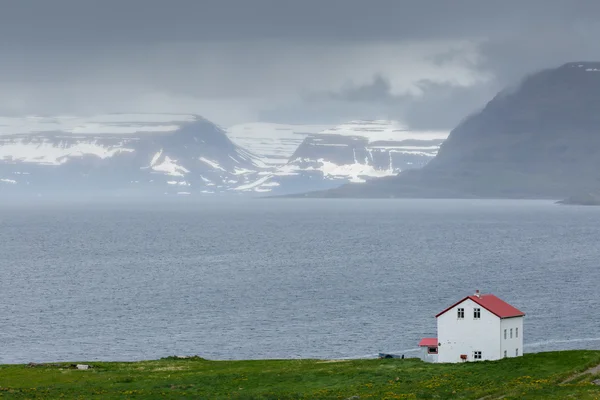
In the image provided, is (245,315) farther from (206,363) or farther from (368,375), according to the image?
(368,375)

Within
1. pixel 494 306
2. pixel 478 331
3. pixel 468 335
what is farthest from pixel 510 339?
pixel 468 335

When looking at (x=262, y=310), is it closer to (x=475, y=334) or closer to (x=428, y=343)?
(x=428, y=343)

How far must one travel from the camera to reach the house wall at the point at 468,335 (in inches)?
3140

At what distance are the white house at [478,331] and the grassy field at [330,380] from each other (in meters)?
2.75

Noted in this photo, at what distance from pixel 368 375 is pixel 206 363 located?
1902 cm

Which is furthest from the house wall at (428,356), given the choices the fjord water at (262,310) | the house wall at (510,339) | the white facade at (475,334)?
the fjord water at (262,310)

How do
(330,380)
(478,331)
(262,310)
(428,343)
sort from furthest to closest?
(262,310) < (428,343) < (478,331) < (330,380)

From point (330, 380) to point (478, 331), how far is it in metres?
13.1

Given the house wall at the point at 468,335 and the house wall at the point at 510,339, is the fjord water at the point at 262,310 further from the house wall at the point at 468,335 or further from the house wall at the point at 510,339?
the house wall at the point at 510,339

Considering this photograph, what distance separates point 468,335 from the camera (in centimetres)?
8075

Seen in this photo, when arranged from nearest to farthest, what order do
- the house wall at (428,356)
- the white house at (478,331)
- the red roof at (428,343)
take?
the white house at (478,331)
the house wall at (428,356)
the red roof at (428,343)

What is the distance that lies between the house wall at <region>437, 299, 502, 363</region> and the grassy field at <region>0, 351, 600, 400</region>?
256cm

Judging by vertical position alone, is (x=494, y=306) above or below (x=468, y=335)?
above

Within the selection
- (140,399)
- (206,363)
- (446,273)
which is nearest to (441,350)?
(206,363)
